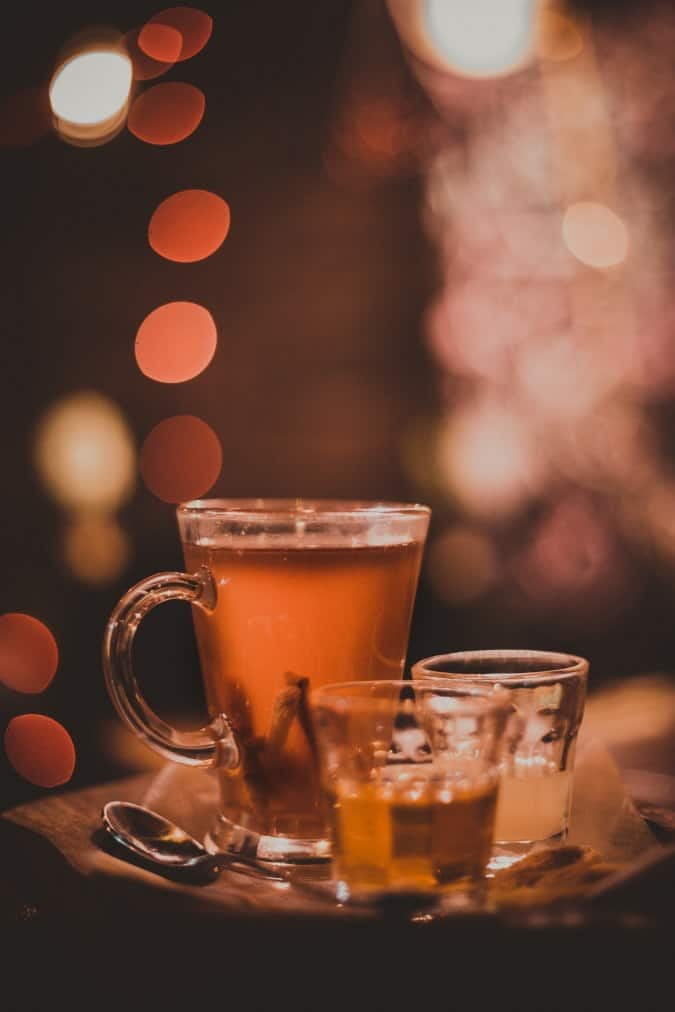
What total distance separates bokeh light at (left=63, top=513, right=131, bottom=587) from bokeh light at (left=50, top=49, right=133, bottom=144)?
2.16ft

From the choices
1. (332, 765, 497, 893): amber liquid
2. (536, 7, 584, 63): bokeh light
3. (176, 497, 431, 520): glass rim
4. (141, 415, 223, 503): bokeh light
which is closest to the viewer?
(332, 765, 497, 893): amber liquid

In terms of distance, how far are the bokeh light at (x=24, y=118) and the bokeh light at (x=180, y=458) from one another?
0.53 meters

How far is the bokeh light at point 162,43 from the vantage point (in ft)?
6.43

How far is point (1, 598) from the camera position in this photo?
1999 mm

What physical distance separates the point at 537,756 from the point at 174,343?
1.28 m

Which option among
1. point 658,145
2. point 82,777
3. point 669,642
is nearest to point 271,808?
point 82,777

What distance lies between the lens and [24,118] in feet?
6.37

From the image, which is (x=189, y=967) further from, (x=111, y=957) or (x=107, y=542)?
(x=107, y=542)

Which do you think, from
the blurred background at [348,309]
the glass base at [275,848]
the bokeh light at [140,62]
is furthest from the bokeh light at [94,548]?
the glass base at [275,848]

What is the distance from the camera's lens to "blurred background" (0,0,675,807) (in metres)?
2.00

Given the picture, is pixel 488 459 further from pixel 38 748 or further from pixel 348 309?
pixel 38 748

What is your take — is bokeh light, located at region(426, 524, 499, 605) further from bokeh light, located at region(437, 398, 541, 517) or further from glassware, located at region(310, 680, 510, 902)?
glassware, located at region(310, 680, 510, 902)

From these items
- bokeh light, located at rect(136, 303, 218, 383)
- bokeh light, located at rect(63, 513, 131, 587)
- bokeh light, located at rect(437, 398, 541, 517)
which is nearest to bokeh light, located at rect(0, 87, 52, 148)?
bokeh light, located at rect(136, 303, 218, 383)

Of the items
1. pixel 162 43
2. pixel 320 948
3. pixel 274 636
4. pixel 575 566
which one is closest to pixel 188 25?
pixel 162 43
